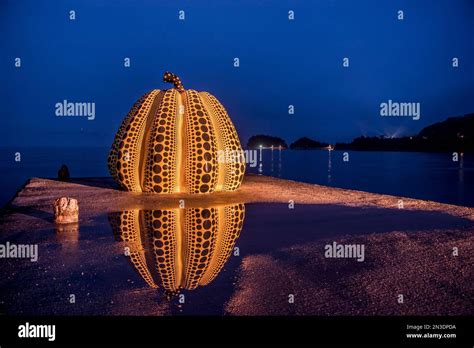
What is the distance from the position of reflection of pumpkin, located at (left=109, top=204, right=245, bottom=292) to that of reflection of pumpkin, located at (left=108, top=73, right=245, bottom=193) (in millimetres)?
2894

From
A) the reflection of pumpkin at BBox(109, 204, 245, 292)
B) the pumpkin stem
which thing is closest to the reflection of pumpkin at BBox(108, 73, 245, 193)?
the pumpkin stem

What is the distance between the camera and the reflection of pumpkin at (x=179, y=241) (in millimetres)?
5820

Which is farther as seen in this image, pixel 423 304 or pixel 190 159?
pixel 190 159

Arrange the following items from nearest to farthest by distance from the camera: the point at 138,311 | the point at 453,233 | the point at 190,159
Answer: the point at 138,311 < the point at 453,233 < the point at 190,159

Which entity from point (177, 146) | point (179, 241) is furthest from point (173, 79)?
point (179, 241)

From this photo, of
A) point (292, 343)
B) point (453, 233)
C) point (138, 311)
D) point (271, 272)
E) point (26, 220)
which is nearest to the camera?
point (292, 343)

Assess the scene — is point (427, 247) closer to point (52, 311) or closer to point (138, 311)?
point (138, 311)

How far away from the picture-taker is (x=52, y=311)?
4582 mm

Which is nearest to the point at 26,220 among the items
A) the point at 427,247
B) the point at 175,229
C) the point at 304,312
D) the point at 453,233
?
the point at 175,229

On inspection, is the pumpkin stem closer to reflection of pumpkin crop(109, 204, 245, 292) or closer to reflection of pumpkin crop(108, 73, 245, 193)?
reflection of pumpkin crop(108, 73, 245, 193)

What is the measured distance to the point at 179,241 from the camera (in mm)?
7648

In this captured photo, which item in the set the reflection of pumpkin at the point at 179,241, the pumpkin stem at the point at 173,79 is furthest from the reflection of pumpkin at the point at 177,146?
the reflection of pumpkin at the point at 179,241

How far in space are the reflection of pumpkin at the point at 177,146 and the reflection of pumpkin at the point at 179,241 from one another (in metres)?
2.89

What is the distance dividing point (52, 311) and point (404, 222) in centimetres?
745
